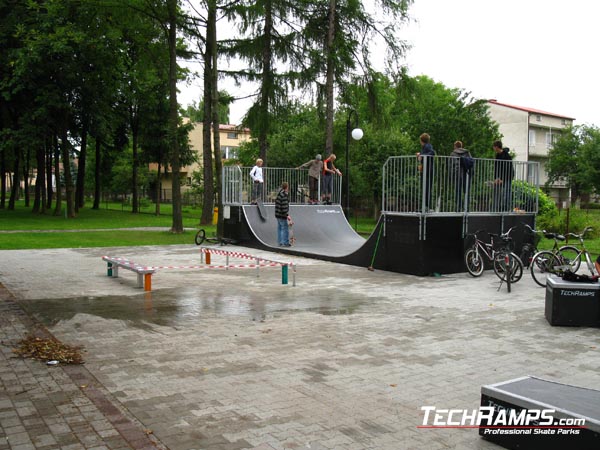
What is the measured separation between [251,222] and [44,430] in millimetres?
16846

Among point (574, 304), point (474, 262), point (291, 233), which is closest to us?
point (574, 304)

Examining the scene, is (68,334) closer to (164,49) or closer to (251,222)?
(251,222)

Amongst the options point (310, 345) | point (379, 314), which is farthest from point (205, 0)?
point (310, 345)

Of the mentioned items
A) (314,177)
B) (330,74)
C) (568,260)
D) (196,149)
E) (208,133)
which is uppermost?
(196,149)

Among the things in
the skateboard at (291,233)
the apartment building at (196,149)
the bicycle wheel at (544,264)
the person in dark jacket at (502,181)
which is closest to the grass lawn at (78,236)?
the skateboard at (291,233)

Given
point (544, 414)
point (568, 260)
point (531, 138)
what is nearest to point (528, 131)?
point (531, 138)

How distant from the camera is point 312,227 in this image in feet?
69.9

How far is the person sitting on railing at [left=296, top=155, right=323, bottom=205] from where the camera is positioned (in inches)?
887

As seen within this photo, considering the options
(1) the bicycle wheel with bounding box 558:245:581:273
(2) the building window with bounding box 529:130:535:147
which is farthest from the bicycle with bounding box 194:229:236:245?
(2) the building window with bounding box 529:130:535:147

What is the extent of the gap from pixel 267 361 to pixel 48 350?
249cm

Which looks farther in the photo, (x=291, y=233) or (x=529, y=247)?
(x=291, y=233)

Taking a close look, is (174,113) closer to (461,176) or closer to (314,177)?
(314,177)

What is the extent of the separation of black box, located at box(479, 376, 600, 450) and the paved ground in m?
0.24

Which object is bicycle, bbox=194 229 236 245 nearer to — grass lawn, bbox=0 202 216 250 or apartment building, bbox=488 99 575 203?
grass lawn, bbox=0 202 216 250
